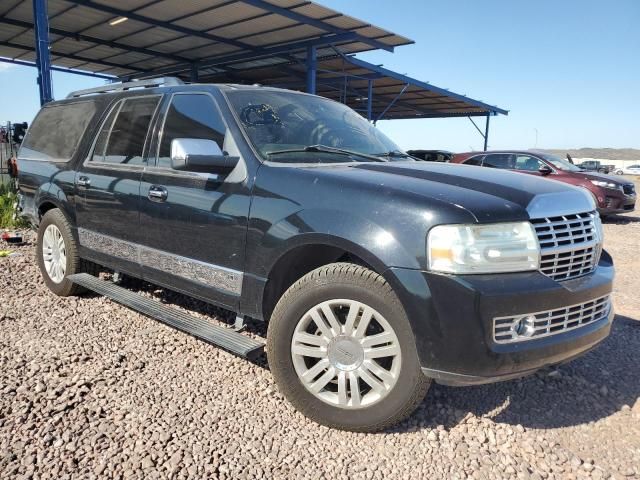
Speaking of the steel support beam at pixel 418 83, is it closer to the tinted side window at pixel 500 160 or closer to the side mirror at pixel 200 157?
the tinted side window at pixel 500 160

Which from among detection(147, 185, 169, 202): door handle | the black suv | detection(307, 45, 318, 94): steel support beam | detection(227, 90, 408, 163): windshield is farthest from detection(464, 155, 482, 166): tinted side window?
detection(147, 185, 169, 202): door handle

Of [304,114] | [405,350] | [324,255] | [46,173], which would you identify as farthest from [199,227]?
[46,173]

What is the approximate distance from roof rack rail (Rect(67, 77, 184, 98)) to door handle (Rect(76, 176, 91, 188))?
83 cm

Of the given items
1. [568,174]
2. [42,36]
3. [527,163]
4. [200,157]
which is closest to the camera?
[200,157]

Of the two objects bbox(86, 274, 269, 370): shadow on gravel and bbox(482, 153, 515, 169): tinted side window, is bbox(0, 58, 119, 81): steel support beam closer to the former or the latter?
bbox(482, 153, 515, 169): tinted side window

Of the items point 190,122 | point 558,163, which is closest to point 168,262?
point 190,122

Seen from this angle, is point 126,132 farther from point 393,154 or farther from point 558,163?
point 558,163

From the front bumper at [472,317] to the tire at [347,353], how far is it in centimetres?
10

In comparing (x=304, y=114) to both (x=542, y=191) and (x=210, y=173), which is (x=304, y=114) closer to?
(x=210, y=173)

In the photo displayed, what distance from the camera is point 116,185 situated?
3855mm

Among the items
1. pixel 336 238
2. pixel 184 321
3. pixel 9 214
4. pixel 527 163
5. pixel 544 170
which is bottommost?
pixel 9 214

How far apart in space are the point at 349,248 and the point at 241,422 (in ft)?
3.62

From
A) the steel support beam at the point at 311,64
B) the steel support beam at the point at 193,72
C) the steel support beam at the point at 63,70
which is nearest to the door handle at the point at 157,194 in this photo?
the steel support beam at the point at 311,64

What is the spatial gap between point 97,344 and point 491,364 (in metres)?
2.72
